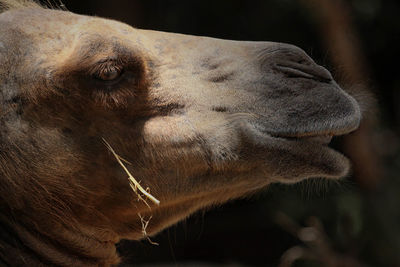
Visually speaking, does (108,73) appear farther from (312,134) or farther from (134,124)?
(312,134)

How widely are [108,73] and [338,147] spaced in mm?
3852

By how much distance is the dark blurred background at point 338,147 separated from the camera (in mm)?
6855

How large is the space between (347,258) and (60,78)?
14.8 feet

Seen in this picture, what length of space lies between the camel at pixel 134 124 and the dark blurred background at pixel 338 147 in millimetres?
3146

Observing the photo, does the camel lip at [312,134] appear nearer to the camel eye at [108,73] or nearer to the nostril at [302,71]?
the nostril at [302,71]

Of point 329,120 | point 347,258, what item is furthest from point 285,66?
point 347,258

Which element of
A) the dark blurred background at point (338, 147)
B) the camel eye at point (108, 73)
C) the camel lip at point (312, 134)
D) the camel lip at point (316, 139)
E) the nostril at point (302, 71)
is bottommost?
the dark blurred background at point (338, 147)

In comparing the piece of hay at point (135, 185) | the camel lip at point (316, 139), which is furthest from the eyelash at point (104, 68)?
the camel lip at point (316, 139)

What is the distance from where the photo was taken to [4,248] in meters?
2.96

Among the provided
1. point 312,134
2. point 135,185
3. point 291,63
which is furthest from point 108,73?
point 312,134

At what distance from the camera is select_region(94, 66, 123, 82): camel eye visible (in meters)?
2.87

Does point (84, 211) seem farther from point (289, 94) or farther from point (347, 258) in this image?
point (347, 258)

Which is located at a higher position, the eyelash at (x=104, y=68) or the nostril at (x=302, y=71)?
the eyelash at (x=104, y=68)

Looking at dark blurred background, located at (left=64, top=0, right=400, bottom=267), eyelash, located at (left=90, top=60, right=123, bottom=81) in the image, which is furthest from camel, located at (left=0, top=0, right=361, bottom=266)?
dark blurred background, located at (left=64, top=0, right=400, bottom=267)
